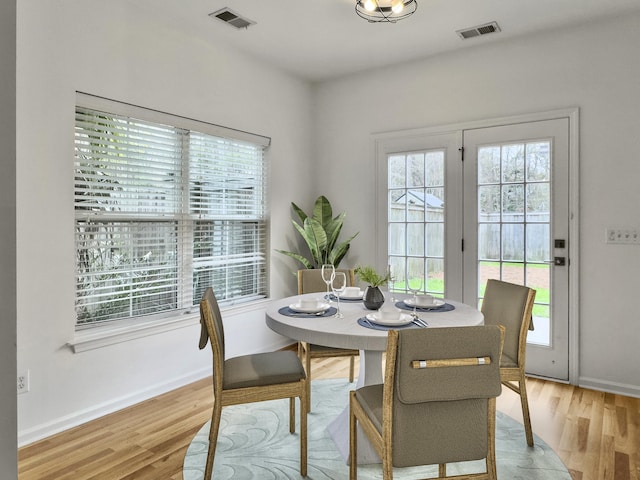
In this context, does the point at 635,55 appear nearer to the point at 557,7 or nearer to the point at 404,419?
the point at 557,7

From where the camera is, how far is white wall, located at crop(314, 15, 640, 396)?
3043mm

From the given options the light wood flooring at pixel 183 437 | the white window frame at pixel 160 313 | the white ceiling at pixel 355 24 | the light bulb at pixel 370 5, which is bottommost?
the light wood flooring at pixel 183 437

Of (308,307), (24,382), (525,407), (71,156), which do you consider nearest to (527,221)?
(525,407)

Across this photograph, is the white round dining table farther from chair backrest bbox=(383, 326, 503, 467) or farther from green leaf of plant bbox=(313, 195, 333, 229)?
green leaf of plant bbox=(313, 195, 333, 229)

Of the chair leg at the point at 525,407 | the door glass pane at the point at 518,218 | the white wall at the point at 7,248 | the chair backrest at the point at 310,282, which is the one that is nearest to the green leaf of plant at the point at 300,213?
the chair backrest at the point at 310,282

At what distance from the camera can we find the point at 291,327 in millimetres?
1979

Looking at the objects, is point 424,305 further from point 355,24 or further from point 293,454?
point 355,24

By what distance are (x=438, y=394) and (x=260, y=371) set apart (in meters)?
0.98

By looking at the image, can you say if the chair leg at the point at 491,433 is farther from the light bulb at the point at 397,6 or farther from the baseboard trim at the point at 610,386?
the light bulb at the point at 397,6

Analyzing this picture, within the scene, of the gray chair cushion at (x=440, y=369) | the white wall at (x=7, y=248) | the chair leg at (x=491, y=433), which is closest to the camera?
the white wall at (x=7, y=248)

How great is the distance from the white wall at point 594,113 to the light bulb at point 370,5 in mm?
1150

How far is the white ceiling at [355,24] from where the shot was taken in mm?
2914

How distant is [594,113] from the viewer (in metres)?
3.15

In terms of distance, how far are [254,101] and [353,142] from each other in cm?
107
